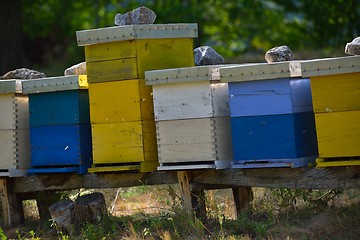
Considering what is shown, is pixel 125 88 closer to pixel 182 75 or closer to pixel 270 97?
pixel 182 75

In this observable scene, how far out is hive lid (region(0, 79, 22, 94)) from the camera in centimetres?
801

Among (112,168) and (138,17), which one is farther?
(138,17)

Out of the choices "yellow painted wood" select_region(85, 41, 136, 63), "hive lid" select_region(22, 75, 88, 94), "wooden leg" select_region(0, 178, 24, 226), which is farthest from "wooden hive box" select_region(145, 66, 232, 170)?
"wooden leg" select_region(0, 178, 24, 226)

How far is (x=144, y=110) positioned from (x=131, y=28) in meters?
0.76

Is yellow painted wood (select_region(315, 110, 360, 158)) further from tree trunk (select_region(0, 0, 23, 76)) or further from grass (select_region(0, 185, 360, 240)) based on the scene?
tree trunk (select_region(0, 0, 23, 76))

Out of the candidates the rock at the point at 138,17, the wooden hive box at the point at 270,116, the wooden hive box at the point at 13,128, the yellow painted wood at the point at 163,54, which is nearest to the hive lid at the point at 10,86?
the wooden hive box at the point at 13,128

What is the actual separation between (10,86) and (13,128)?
0.43m

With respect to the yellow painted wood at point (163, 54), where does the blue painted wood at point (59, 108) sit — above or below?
below

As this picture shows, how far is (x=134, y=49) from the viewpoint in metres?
7.43

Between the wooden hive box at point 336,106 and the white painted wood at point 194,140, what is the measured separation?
92 centimetres

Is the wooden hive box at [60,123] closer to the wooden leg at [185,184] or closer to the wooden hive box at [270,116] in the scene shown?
the wooden leg at [185,184]

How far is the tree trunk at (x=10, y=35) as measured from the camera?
57.1 ft

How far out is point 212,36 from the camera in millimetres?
28016

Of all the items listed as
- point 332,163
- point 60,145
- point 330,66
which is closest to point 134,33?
point 60,145
